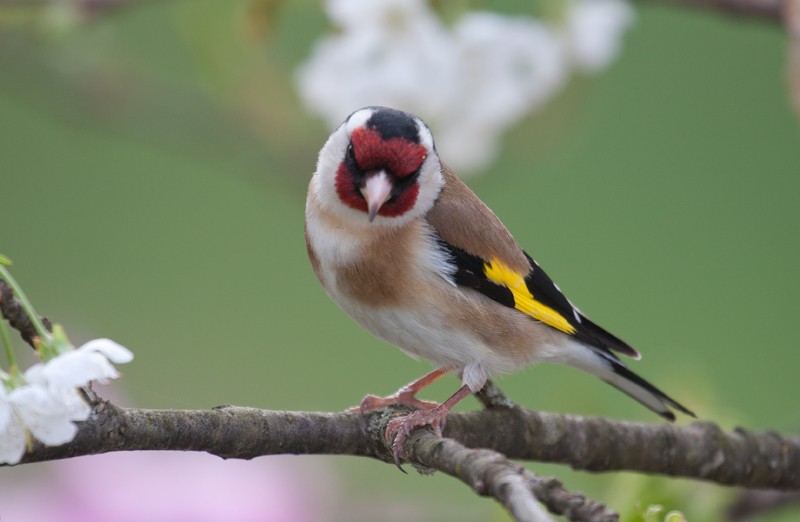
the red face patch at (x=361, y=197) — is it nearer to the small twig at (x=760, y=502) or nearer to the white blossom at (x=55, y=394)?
the white blossom at (x=55, y=394)

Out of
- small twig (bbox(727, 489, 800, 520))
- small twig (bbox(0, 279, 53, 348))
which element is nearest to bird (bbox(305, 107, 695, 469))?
small twig (bbox(727, 489, 800, 520))

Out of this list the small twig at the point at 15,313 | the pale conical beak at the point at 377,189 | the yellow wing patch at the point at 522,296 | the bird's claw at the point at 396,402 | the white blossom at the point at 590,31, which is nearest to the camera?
the small twig at the point at 15,313

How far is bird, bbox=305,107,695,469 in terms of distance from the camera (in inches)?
44.4

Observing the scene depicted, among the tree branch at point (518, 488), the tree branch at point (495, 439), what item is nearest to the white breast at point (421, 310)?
the tree branch at point (495, 439)

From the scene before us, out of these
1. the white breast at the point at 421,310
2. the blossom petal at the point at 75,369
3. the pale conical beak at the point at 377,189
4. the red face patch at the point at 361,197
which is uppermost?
the red face patch at the point at 361,197

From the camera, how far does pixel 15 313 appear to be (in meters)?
0.75

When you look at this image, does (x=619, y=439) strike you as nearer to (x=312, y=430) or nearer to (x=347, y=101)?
(x=312, y=430)

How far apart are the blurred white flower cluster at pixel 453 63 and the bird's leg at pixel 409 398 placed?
435 millimetres

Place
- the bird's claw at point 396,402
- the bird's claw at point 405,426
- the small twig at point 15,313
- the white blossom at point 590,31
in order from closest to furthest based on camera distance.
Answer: the small twig at point 15,313
the bird's claw at point 405,426
the bird's claw at point 396,402
the white blossom at point 590,31

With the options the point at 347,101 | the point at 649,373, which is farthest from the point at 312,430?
the point at 649,373

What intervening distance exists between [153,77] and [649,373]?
1.99m

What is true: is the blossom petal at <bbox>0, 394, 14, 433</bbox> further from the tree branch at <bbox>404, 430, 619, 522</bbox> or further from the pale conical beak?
the pale conical beak

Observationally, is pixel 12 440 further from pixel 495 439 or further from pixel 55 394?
pixel 495 439

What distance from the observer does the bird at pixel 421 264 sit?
1.13 metres
